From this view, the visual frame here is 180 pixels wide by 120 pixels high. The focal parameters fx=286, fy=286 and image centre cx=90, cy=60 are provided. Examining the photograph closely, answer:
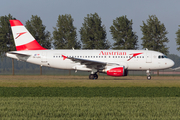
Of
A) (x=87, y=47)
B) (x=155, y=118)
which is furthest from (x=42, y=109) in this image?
(x=87, y=47)

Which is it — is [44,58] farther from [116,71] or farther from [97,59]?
[116,71]

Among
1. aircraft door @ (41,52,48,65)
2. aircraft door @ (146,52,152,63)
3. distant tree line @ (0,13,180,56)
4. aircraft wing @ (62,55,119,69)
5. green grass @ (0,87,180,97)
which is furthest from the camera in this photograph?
distant tree line @ (0,13,180,56)

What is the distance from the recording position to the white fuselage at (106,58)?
117 ft

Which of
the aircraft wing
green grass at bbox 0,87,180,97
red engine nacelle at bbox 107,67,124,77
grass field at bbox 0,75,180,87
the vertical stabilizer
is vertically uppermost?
the vertical stabilizer

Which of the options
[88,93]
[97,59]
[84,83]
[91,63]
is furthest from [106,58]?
[88,93]

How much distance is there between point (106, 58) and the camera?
35906 millimetres

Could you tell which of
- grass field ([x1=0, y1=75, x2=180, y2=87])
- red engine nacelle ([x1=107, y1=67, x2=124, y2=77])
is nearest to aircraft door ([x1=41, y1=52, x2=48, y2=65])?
grass field ([x1=0, y1=75, x2=180, y2=87])

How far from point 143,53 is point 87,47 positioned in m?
17.7

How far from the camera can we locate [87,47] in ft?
172

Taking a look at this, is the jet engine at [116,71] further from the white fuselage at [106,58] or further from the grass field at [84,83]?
the white fuselage at [106,58]

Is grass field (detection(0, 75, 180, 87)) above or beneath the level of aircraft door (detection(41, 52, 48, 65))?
beneath

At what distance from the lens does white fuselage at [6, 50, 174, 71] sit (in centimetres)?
3581

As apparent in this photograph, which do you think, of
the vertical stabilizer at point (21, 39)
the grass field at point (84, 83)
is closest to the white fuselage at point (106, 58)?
the vertical stabilizer at point (21, 39)

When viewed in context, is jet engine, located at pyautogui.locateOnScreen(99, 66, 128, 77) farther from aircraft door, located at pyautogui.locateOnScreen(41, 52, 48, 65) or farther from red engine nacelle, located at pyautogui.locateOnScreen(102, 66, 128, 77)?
aircraft door, located at pyautogui.locateOnScreen(41, 52, 48, 65)
